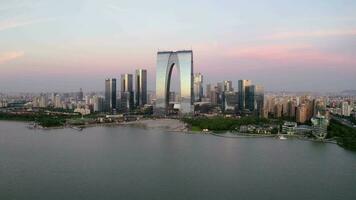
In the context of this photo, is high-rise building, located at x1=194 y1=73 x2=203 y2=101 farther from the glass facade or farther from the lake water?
the lake water

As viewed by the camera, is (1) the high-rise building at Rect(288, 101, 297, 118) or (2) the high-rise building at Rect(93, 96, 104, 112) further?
(2) the high-rise building at Rect(93, 96, 104, 112)

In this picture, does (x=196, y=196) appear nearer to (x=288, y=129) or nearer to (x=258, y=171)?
(x=258, y=171)

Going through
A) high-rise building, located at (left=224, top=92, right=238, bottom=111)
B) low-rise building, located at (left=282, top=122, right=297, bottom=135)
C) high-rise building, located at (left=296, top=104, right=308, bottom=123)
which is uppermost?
high-rise building, located at (left=224, top=92, right=238, bottom=111)

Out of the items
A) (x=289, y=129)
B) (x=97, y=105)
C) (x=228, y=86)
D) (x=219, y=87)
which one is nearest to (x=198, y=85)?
(x=219, y=87)

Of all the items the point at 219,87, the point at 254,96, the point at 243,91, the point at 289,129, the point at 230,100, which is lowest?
the point at 289,129

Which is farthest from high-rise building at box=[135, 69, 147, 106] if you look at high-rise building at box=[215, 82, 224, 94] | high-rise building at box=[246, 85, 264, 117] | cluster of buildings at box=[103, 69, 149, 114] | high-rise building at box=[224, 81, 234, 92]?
high-rise building at box=[246, 85, 264, 117]

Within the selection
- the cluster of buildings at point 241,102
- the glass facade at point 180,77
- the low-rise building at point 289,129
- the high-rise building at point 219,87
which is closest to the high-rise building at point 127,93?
the glass facade at point 180,77

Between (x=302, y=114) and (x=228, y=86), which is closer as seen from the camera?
(x=302, y=114)

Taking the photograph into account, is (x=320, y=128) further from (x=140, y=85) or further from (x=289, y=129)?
(x=140, y=85)
